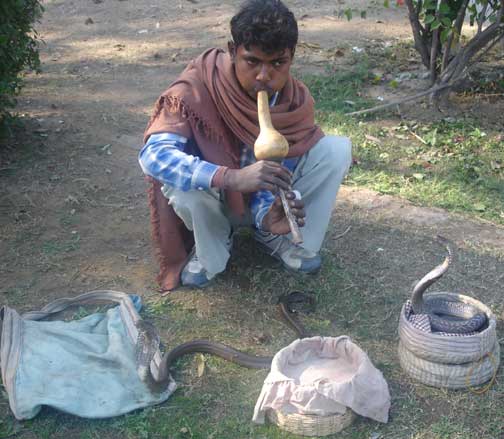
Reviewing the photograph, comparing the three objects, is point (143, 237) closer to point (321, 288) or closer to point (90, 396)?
point (321, 288)

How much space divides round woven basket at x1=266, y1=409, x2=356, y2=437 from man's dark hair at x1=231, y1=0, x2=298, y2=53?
150 centimetres

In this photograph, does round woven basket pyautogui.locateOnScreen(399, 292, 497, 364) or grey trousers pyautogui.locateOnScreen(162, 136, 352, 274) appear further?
grey trousers pyautogui.locateOnScreen(162, 136, 352, 274)

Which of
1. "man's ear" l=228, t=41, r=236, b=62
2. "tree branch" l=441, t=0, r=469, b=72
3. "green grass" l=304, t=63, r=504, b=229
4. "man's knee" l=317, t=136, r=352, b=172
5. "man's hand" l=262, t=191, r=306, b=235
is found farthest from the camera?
"tree branch" l=441, t=0, r=469, b=72

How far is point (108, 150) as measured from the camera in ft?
16.9

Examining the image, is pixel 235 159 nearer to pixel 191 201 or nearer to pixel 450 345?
pixel 191 201

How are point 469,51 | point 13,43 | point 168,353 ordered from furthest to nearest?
point 469,51 → point 13,43 → point 168,353

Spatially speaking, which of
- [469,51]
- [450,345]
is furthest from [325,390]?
[469,51]

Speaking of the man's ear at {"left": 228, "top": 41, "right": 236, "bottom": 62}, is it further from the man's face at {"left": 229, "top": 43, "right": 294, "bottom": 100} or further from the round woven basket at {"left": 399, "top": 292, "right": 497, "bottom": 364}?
the round woven basket at {"left": 399, "top": 292, "right": 497, "bottom": 364}

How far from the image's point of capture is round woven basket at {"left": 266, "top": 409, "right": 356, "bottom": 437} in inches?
103

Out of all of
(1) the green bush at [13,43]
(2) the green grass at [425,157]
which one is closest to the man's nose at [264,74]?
(2) the green grass at [425,157]

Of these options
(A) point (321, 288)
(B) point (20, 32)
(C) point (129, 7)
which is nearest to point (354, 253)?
(A) point (321, 288)

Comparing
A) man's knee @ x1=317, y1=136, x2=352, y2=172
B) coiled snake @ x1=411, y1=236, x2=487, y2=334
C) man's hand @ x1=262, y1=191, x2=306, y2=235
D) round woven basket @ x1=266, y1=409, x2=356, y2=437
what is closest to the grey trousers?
man's knee @ x1=317, y1=136, x2=352, y2=172

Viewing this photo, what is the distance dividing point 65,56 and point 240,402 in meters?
5.26

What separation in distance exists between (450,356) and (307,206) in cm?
109
